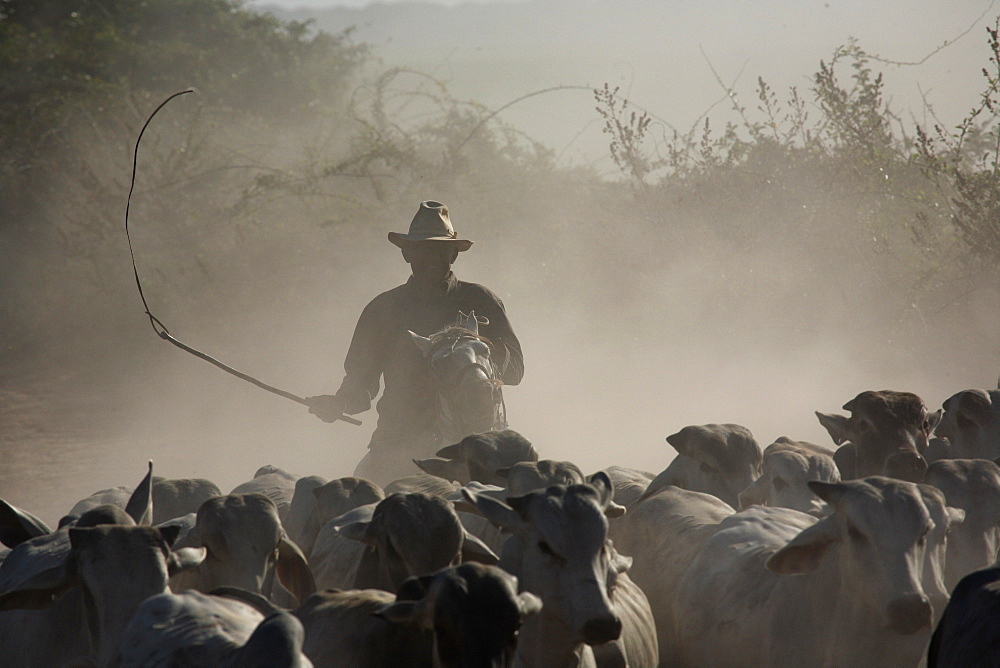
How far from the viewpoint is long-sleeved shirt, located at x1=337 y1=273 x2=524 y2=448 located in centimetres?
685

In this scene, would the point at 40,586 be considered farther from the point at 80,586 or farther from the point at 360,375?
the point at 360,375

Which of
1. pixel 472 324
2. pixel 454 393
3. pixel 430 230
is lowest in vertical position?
pixel 454 393

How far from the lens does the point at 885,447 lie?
16.9ft

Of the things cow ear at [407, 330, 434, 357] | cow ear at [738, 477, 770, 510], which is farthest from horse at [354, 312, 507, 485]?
cow ear at [738, 477, 770, 510]

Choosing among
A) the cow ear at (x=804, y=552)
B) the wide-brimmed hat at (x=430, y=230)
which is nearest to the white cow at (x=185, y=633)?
the cow ear at (x=804, y=552)

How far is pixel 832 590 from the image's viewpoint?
3.88 m

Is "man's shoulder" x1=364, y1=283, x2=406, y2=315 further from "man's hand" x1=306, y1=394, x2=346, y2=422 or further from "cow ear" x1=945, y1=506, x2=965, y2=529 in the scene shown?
"cow ear" x1=945, y1=506, x2=965, y2=529

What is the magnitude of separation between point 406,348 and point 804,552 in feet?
11.6

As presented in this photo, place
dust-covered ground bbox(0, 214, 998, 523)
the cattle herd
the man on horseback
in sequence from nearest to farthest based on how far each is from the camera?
the cattle herd < the man on horseback < dust-covered ground bbox(0, 214, 998, 523)

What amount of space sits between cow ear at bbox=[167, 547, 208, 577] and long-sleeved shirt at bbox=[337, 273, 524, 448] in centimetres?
309

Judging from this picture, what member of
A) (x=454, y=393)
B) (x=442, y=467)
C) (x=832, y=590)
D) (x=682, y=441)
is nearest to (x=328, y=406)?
(x=454, y=393)

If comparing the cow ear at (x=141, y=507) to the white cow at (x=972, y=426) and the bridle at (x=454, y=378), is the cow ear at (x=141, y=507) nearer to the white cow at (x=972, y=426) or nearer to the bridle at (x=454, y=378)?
the bridle at (x=454, y=378)

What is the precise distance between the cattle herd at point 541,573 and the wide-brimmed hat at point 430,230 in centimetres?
198

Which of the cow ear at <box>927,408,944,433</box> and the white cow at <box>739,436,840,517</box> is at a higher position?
the cow ear at <box>927,408,944,433</box>
